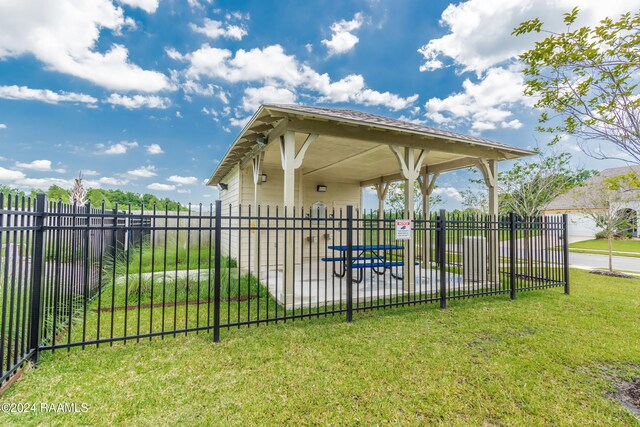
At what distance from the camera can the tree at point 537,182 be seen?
36.2 feet

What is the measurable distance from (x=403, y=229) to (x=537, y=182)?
997 cm

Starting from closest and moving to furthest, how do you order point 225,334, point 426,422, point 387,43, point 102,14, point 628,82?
point 426,422, point 628,82, point 225,334, point 102,14, point 387,43

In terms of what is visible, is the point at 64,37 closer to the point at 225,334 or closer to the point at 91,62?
the point at 91,62

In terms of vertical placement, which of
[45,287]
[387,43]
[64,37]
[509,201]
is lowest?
[45,287]

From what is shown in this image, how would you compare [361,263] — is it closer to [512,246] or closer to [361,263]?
[361,263]

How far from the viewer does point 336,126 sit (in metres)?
5.07

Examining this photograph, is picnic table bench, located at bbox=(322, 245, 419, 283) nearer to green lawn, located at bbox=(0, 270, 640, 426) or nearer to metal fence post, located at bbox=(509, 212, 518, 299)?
green lawn, located at bbox=(0, 270, 640, 426)

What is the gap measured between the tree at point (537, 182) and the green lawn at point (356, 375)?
26.4 ft

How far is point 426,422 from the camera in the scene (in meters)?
2.11

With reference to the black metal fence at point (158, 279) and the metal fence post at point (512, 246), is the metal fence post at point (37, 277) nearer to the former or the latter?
the black metal fence at point (158, 279)

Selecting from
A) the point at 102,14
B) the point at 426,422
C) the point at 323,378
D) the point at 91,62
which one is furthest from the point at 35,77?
the point at 426,422

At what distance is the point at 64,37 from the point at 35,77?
348 inches

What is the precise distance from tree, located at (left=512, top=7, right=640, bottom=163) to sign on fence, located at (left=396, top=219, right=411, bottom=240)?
2323 millimetres

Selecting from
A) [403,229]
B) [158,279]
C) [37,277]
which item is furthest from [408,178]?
[158,279]
